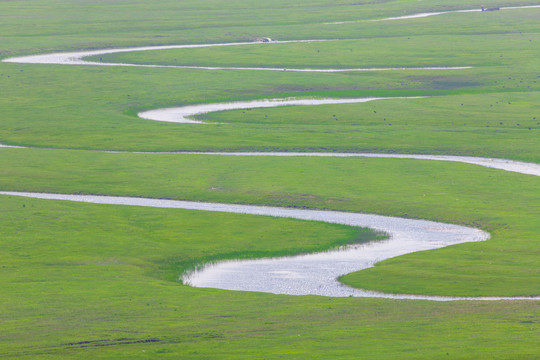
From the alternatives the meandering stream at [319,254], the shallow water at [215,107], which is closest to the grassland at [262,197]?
the meandering stream at [319,254]

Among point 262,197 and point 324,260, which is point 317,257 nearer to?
point 324,260

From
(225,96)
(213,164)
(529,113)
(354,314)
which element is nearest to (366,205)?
(213,164)

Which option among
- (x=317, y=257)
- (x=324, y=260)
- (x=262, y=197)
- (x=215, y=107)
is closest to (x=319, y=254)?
(x=317, y=257)

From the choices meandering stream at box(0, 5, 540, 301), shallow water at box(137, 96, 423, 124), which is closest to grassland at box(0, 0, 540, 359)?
meandering stream at box(0, 5, 540, 301)

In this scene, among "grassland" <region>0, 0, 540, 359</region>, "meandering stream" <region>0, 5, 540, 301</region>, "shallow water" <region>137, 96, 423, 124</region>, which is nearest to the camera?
"grassland" <region>0, 0, 540, 359</region>

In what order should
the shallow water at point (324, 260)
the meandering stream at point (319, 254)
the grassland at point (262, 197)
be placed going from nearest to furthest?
1. the grassland at point (262, 197)
2. the shallow water at point (324, 260)
3. the meandering stream at point (319, 254)

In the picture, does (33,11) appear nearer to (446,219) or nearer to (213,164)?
(213,164)

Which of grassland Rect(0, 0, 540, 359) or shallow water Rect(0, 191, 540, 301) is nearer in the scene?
grassland Rect(0, 0, 540, 359)

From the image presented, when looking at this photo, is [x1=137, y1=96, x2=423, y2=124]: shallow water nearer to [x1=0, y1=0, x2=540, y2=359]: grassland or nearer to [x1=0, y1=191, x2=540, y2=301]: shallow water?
[x1=0, y1=0, x2=540, y2=359]: grassland

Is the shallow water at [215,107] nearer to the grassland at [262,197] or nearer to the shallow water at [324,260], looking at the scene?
the grassland at [262,197]
